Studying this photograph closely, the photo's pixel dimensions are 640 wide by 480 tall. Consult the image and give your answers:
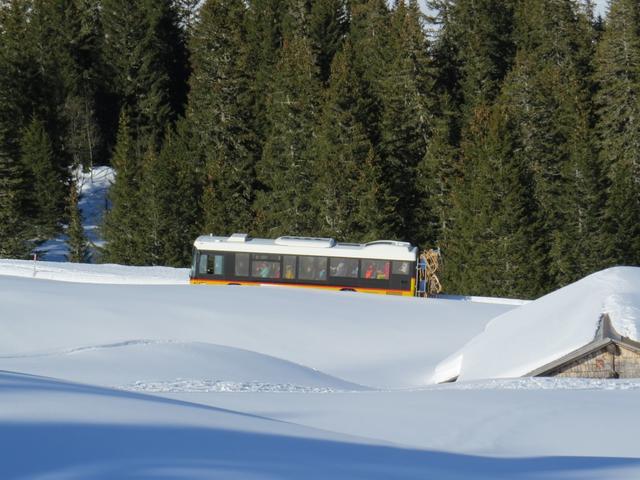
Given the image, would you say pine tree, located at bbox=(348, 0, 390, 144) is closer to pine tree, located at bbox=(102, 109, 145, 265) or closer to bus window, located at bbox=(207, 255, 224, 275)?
pine tree, located at bbox=(102, 109, 145, 265)

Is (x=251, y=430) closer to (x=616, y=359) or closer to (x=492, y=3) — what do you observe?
(x=616, y=359)

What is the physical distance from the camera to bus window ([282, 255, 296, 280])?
103 feet

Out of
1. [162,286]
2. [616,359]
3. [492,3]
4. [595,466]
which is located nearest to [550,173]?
[492,3]

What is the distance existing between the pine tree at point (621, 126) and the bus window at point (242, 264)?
21.4 meters

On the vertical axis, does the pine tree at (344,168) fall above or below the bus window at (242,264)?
above

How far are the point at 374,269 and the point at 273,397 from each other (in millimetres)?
19785

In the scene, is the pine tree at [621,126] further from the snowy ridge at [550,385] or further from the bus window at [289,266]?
the snowy ridge at [550,385]

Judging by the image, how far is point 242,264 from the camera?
31719 mm

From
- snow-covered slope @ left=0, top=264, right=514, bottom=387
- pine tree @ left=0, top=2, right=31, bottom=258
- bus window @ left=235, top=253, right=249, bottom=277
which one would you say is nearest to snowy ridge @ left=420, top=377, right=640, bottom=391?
snow-covered slope @ left=0, top=264, right=514, bottom=387

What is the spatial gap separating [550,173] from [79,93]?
3648 centimetres

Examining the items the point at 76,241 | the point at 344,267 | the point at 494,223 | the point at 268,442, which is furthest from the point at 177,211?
the point at 268,442

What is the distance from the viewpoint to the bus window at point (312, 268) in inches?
1227

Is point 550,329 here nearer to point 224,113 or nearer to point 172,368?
point 172,368

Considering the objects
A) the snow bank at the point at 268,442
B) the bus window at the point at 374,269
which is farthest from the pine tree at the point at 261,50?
the snow bank at the point at 268,442
